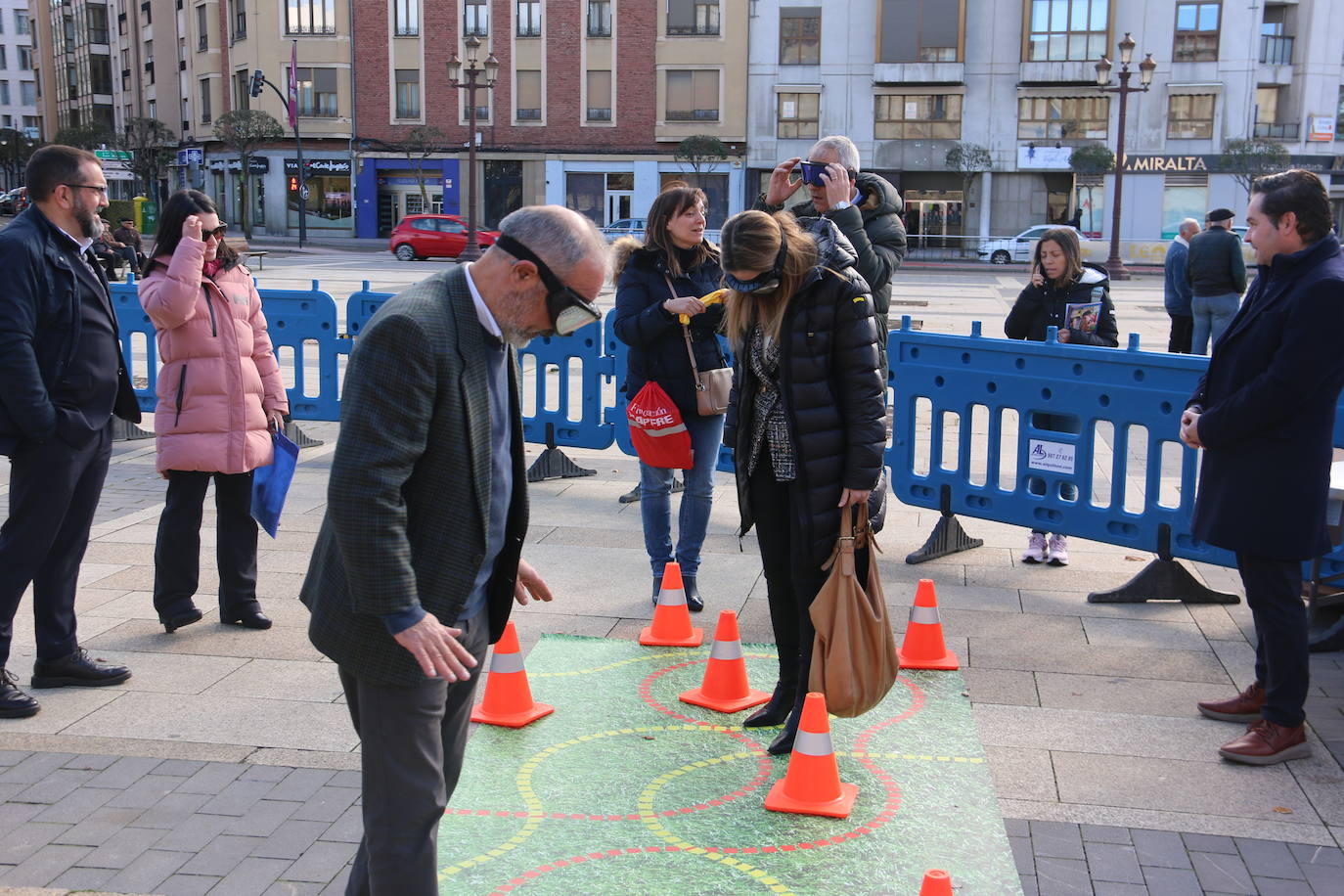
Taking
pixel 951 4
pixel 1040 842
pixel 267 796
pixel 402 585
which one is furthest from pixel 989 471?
pixel 951 4

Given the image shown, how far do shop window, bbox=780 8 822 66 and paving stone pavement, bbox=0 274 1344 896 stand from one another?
4614 cm

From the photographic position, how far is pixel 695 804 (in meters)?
4.09

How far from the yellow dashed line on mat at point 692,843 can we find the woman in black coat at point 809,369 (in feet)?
1.44

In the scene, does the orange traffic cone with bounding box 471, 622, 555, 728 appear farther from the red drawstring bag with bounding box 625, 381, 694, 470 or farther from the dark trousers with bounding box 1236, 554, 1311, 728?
the dark trousers with bounding box 1236, 554, 1311, 728

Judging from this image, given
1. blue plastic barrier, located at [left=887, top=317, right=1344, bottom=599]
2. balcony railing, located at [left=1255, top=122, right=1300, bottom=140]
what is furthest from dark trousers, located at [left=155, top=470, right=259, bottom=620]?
balcony railing, located at [left=1255, top=122, right=1300, bottom=140]

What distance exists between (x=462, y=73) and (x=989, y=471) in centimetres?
5054

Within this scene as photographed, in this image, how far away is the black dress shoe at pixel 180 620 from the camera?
5.73 m

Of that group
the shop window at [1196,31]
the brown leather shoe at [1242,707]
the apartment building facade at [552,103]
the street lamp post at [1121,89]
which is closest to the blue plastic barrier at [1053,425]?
the brown leather shoe at [1242,707]

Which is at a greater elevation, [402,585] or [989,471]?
[402,585]

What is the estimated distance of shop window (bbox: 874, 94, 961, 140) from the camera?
162 feet

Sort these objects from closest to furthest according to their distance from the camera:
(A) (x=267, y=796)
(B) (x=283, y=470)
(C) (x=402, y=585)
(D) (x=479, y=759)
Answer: (C) (x=402, y=585), (A) (x=267, y=796), (D) (x=479, y=759), (B) (x=283, y=470)

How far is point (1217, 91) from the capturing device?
4747 centimetres

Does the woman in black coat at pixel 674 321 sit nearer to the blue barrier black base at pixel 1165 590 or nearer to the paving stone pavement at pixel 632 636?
the paving stone pavement at pixel 632 636

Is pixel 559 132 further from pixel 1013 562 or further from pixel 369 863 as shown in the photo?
pixel 369 863
